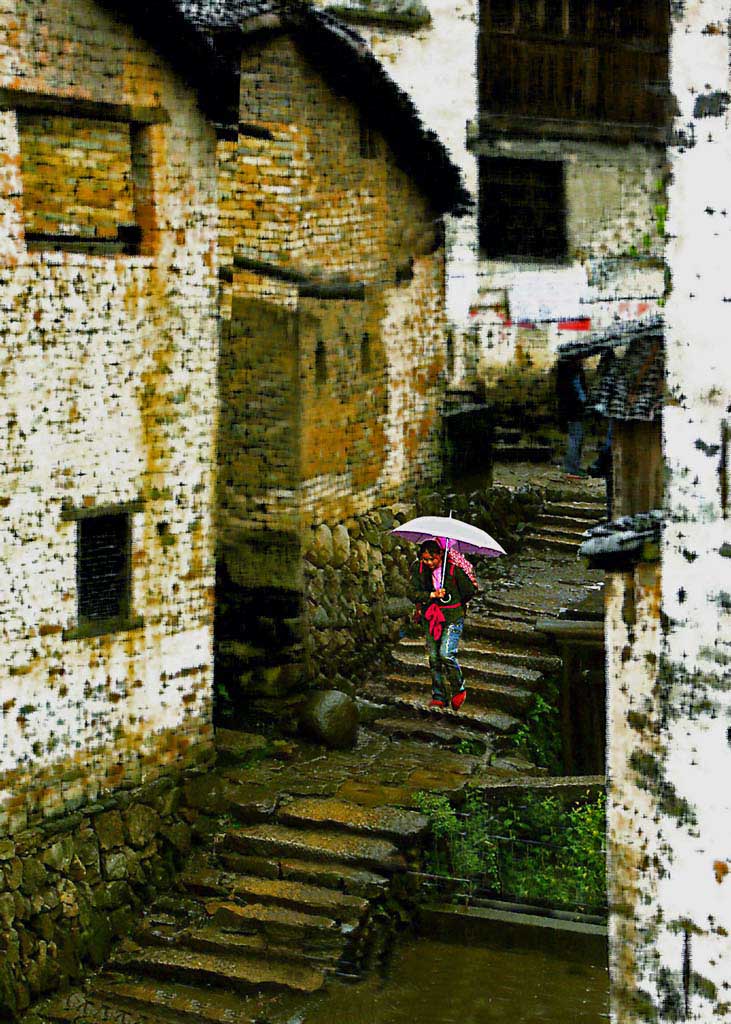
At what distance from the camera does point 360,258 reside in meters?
17.2

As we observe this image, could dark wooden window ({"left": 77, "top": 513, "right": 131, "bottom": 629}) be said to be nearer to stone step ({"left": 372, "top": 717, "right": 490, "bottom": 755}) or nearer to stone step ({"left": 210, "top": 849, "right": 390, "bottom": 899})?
stone step ({"left": 210, "top": 849, "right": 390, "bottom": 899})

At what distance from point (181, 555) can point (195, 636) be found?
677 millimetres

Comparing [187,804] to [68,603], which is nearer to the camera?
[68,603]

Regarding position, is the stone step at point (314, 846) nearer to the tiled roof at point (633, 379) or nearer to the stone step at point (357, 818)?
the stone step at point (357, 818)

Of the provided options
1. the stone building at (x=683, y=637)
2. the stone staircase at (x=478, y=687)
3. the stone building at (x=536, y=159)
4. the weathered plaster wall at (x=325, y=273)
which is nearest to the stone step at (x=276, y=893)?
the stone staircase at (x=478, y=687)

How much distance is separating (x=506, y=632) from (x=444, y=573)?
2594 mm

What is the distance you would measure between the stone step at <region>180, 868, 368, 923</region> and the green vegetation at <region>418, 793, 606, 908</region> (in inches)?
35.2

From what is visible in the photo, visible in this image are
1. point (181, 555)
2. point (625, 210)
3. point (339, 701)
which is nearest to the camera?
point (181, 555)

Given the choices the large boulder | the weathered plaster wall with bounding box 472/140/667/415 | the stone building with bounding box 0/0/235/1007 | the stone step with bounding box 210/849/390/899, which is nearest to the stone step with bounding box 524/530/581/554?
the weathered plaster wall with bounding box 472/140/667/415

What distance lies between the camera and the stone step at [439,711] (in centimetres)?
1587

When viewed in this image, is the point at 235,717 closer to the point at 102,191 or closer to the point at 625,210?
the point at 102,191

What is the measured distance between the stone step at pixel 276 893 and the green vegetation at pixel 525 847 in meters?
0.89

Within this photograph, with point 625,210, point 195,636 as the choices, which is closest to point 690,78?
point 195,636

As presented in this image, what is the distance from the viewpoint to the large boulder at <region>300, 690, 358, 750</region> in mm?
15414
